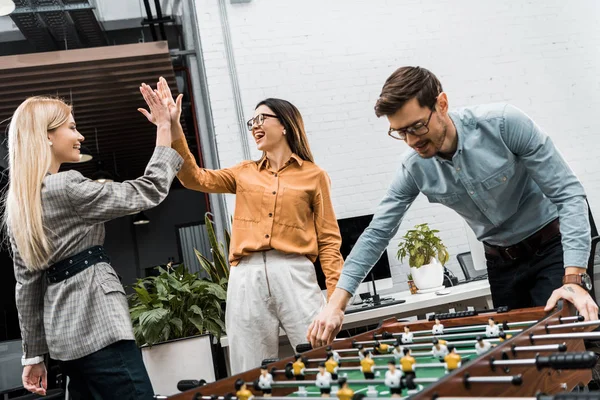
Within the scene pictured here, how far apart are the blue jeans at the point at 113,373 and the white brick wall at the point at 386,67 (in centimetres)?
313

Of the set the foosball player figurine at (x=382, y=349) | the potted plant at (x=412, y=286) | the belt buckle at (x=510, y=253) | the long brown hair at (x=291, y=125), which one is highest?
the long brown hair at (x=291, y=125)

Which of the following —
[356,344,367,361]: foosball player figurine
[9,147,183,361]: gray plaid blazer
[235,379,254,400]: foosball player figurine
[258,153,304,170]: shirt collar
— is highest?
[258,153,304,170]: shirt collar

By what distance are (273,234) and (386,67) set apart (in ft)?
10.5

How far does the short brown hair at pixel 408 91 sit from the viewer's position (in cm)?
199

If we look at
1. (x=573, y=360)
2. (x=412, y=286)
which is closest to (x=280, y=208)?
(x=573, y=360)

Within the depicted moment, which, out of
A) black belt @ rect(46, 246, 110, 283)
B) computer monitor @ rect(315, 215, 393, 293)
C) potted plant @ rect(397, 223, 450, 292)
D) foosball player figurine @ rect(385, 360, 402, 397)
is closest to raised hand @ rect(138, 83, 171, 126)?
black belt @ rect(46, 246, 110, 283)

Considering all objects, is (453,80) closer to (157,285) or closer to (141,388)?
(157,285)

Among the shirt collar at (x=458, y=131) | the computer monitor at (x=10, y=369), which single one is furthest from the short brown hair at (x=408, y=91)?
the computer monitor at (x=10, y=369)

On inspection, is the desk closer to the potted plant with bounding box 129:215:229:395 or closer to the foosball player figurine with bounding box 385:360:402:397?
the potted plant with bounding box 129:215:229:395

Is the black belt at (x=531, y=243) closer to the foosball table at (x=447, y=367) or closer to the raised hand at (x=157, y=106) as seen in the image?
the foosball table at (x=447, y=367)

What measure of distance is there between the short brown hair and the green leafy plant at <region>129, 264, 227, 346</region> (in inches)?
72.6

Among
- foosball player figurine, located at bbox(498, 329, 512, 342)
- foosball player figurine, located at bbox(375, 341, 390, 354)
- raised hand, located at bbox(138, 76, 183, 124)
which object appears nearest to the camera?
foosball player figurine, located at bbox(498, 329, 512, 342)

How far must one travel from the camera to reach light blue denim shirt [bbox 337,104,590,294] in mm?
1952

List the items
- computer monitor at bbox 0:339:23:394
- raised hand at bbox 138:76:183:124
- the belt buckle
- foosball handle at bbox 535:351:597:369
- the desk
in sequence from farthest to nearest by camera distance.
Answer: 1. computer monitor at bbox 0:339:23:394
2. the desk
3. raised hand at bbox 138:76:183:124
4. the belt buckle
5. foosball handle at bbox 535:351:597:369
